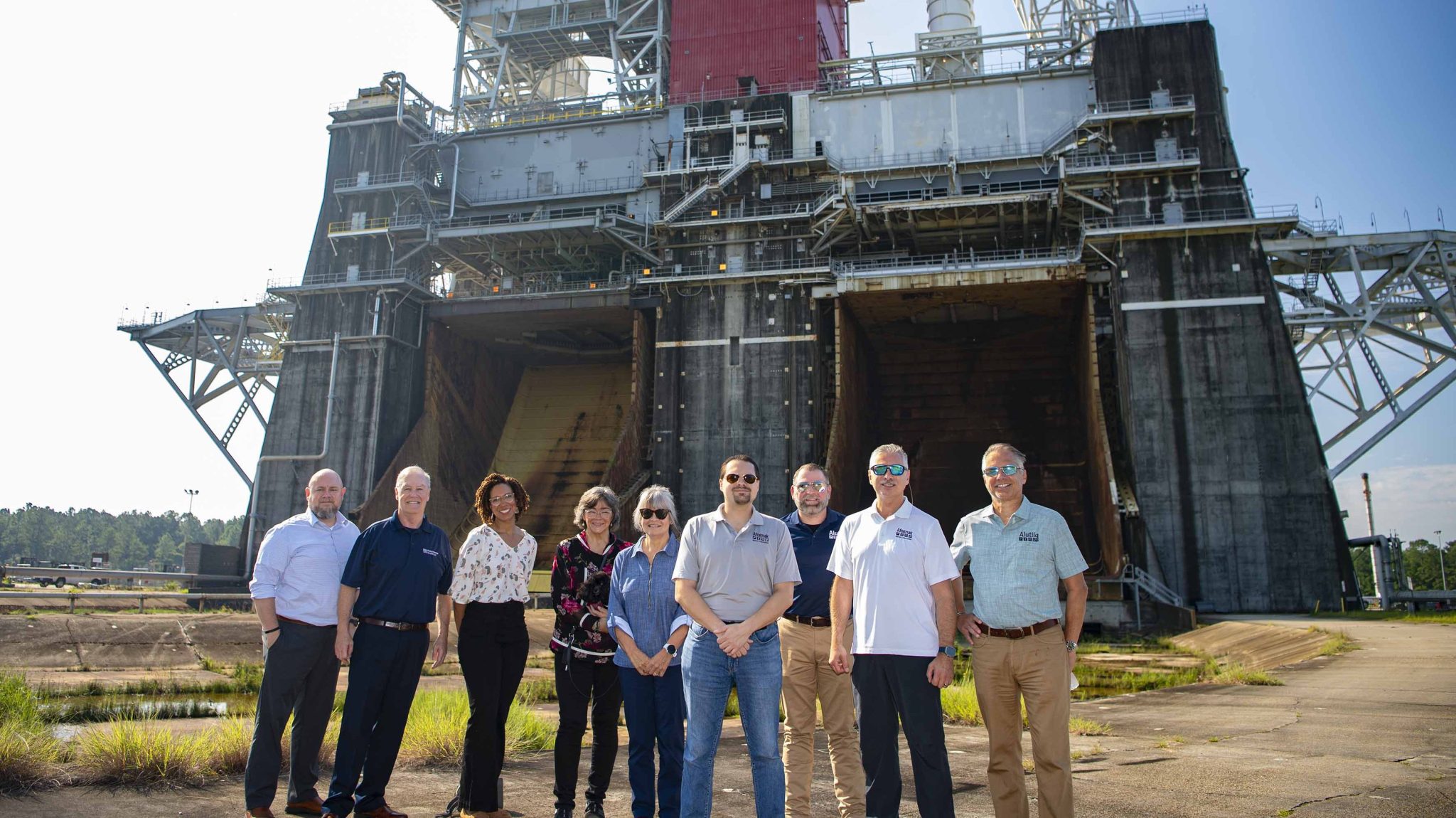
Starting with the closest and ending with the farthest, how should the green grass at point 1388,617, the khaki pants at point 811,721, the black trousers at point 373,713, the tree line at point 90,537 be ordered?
the khaki pants at point 811,721 → the black trousers at point 373,713 → the green grass at point 1388,617 → the tree line at point 90,537

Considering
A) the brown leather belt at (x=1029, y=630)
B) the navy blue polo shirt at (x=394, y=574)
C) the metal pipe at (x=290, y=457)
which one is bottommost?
the brown leather belt at (x=1029, y=630)

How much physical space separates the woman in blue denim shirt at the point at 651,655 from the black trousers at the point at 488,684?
2.22 feet

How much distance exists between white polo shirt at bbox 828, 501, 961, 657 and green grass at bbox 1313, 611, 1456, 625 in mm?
17972

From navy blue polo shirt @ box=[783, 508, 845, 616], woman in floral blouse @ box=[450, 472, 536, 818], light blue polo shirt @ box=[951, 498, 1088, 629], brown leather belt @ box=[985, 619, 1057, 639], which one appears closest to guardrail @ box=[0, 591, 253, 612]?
woman in floral blouse @ box=[450, 472, 536, 818]

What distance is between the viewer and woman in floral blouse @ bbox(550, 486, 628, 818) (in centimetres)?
538

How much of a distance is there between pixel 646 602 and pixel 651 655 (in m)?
0.29

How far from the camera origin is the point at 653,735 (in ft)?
17.6

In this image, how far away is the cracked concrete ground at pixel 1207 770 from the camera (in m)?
5.09

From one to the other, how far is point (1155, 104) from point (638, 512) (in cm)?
2732

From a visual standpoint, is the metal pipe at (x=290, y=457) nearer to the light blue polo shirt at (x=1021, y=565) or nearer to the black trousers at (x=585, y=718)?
the black trousers at (x=585, y=718)

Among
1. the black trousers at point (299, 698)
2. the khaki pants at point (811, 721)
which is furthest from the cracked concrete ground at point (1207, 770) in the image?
the khaki pants at point (811, 721)

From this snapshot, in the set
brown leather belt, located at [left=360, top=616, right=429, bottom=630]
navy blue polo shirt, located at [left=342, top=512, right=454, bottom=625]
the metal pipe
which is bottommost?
brown leather belt, located at [left=360, top=616, right=429, bottom=630]

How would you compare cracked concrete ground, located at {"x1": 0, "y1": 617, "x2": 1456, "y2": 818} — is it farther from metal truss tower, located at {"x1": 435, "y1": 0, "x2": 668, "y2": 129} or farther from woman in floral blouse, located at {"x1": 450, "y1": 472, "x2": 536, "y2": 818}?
metal truss tower, located at {"x1": 435, "y1": 0, "x2": 668, "y2": 129}

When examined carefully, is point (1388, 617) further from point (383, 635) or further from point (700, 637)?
point (383, 635)
